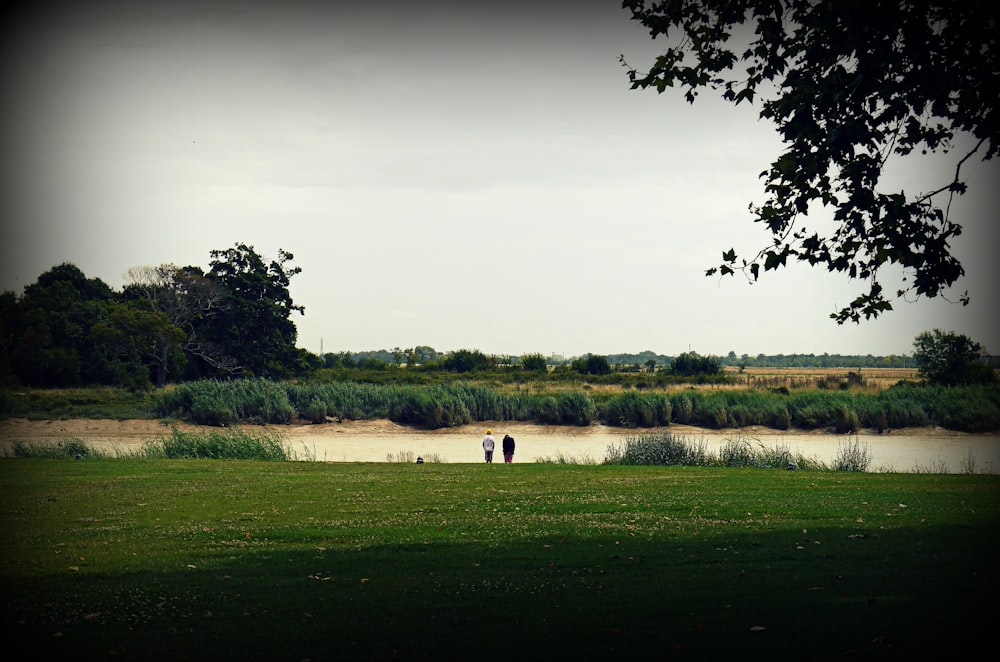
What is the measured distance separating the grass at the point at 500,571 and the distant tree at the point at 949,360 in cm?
4442

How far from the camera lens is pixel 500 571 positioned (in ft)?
38.5

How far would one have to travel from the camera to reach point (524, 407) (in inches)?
2135

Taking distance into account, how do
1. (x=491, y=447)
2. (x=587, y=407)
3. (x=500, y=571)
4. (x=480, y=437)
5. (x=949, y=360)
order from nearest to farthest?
(x=500, y=571) → (x=491, y=447) → (x=480, y=437) → (x=587, y=407) → (x=949, y=360)

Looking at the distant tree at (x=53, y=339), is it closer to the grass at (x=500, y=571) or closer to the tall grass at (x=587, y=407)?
the tall grass at (x=587, y=407)

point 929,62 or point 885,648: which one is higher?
point 929,62

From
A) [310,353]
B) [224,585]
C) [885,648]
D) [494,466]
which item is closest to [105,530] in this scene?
[224,585]

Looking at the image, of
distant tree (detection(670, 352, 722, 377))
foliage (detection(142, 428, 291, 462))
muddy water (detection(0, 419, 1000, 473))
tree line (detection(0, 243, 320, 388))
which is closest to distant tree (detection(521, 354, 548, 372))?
distant tree (detection(670, 352, 722, 377))

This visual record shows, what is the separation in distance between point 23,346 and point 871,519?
205 ft

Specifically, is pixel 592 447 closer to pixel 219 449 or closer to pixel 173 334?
pixel 219 449

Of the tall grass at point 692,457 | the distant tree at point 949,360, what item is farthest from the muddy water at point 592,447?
the distant tree at point 949,360

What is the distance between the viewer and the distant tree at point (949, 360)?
59.9 metres

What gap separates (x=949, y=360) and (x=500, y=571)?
192 feet

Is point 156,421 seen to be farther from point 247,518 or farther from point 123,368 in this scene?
point 247,518

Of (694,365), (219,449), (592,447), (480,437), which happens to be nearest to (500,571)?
(219,449)
